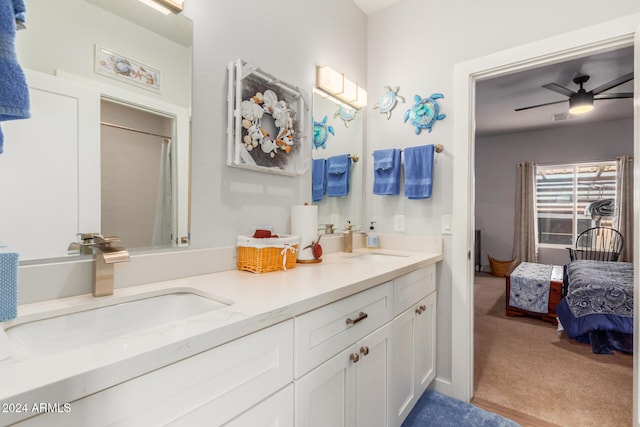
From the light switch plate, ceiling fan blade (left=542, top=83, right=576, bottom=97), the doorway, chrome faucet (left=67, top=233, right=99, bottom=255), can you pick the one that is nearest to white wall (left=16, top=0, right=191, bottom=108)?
chrome faucet (left=67, top=233, right=99, bottom=255)

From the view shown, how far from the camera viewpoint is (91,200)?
1.03 metres

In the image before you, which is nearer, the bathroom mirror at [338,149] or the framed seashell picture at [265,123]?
the framed seashell picture at [265,123]

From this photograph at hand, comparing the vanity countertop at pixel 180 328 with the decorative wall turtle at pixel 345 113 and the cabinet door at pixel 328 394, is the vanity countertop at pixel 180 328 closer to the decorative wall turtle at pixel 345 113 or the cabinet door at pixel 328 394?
the cabinet door at pixel 328 394

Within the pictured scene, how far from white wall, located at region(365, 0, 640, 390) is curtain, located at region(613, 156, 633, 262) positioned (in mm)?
4475

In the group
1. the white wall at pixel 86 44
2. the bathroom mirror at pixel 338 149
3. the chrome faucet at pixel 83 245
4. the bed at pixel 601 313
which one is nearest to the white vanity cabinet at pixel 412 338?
the bathroom mirror at pixel 338 149

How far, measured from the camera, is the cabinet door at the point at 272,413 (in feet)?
2.54

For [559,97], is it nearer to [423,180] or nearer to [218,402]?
[423,180]

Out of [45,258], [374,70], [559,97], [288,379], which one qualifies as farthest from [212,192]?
[559,97]

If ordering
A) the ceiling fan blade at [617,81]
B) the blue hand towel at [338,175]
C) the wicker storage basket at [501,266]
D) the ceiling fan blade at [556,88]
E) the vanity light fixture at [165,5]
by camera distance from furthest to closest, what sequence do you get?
the wicker storage basket at [501,266] < the ceiling fan blade at [556,88] < the ceiling fan blade at [617,81] < the blue hand towel at [338,175] < the vanity light fixture at [165,5]

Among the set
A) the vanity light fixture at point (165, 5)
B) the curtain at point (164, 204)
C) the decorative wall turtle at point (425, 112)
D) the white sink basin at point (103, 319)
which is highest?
the vanity light fixture at point (165, 5)

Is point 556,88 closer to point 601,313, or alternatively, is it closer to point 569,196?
point 601,313

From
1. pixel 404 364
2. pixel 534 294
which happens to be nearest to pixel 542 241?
pixel 534 294

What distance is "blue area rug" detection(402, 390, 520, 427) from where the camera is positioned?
1697 mm

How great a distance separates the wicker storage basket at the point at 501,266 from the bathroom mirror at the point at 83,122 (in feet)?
18.7
